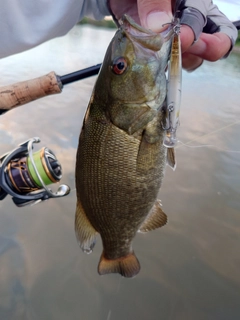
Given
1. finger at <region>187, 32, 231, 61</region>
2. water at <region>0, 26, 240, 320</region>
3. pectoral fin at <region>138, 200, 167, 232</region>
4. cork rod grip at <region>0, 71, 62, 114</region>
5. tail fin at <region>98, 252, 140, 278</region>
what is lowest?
water at <region>0, 26, 240, 320</region>

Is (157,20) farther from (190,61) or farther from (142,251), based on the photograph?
(142,251)

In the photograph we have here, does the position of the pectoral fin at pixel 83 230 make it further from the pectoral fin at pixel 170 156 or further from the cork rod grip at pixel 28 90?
the cork rod grip at pixel 28 90

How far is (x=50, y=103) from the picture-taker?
479 cm

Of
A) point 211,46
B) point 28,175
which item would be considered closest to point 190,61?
point 211,46

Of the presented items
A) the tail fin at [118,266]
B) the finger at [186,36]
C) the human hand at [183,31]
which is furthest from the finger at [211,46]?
the tail fin at [118,266]

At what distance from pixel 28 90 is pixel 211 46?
95 cm

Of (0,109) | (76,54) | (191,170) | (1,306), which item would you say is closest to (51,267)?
(1,306)

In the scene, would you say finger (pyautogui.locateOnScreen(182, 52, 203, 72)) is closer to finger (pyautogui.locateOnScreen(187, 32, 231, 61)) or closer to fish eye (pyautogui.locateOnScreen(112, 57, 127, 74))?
finger (pyautogui.locateOnScreen(187, 32, 231, 61))

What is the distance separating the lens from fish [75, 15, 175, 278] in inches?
38.7

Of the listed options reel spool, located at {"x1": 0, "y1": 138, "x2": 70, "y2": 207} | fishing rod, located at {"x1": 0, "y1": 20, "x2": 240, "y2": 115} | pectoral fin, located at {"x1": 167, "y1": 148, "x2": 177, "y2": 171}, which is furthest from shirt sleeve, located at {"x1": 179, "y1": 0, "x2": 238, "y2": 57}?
reel spool, located at {"x1": 0, "y1": 138, "x2": 70, "y2": 207}

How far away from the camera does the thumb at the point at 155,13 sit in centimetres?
102

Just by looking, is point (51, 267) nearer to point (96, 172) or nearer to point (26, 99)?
point (26, 99)

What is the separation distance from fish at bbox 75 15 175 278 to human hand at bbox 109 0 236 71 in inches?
4.3

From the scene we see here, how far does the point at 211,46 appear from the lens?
145 cm
